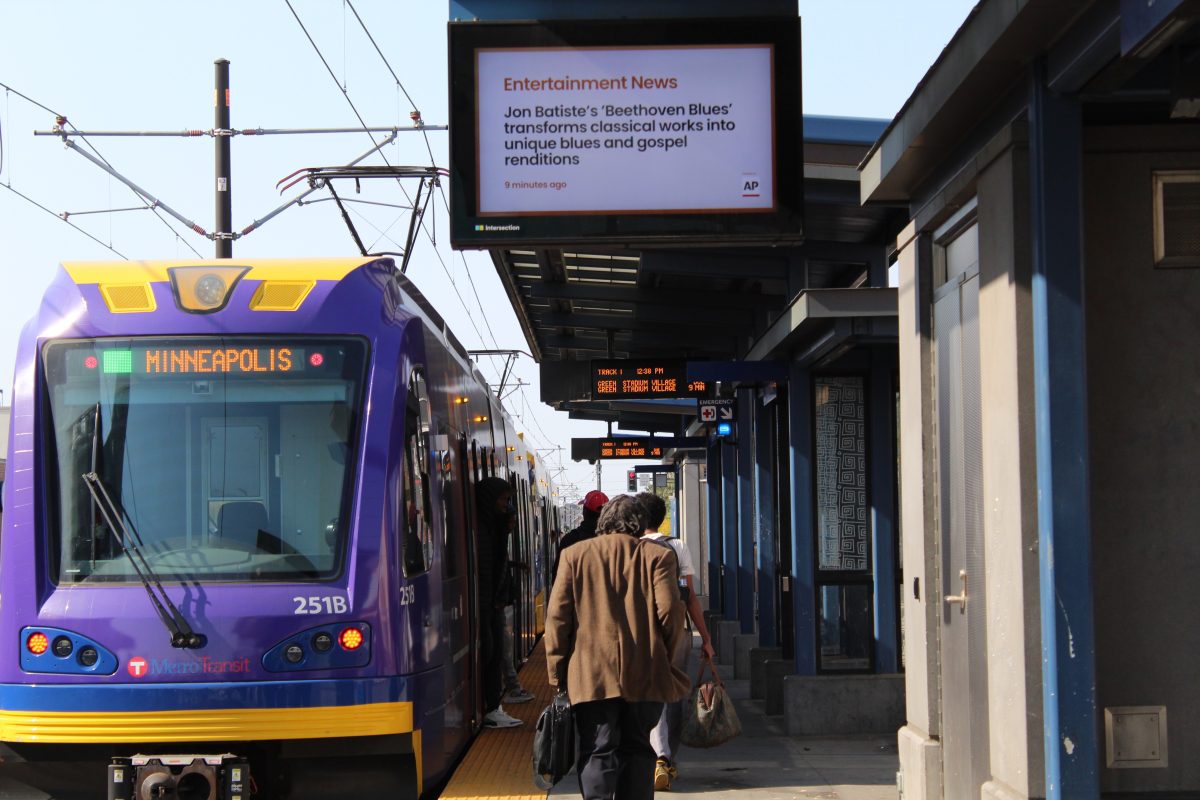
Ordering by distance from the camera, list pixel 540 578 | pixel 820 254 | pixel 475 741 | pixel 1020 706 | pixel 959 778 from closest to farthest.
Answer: pixel 1020 706 < pixel 959 778 < pixel 475 741 < pixel 820 254 < pixel 540 578

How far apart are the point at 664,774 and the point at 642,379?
7.89 metres

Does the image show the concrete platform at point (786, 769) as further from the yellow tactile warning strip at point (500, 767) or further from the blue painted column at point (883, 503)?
the blue painted column at point (883, 503)

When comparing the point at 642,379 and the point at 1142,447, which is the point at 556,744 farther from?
the point at 642,379

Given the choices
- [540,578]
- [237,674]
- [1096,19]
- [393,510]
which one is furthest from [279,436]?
[540,578]

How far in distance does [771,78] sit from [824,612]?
20.0 ft

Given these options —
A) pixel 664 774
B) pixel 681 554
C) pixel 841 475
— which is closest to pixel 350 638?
pixel 681 554

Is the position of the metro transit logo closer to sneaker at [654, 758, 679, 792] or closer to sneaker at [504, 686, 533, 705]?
sneaker at [654, 758, 679, 792]

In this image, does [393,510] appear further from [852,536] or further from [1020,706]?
[852,536]

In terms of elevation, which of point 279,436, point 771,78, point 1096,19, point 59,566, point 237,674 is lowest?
point 237,674

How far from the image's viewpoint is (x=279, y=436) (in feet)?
26.2

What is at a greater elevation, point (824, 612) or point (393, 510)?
point (393, 510)

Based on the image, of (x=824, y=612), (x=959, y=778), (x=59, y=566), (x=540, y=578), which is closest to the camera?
(x=959, y=778)

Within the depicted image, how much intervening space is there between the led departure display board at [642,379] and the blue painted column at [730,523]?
3.71 metres

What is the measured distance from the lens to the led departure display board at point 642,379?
54.3 ft
